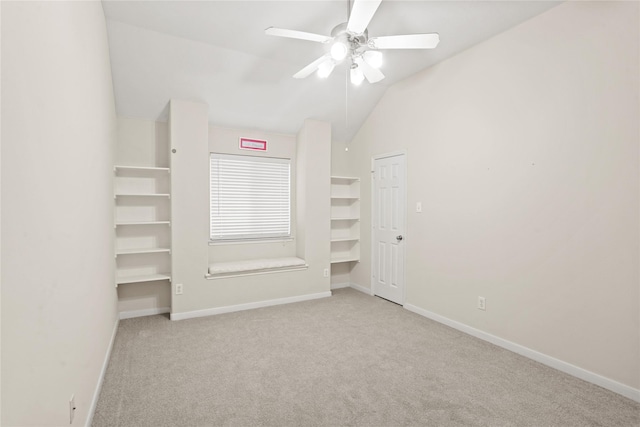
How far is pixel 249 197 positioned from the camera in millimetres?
4500

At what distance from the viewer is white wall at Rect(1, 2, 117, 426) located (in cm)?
96

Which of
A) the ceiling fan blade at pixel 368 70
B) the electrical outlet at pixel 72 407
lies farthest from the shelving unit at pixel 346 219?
the electrical outlet at pixel 72 407

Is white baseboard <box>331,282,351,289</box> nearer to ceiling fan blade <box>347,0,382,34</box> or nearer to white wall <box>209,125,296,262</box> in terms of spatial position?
white wall <box>209,125,296,262</box>

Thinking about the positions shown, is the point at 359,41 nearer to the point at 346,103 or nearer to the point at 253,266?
the point at 346,103

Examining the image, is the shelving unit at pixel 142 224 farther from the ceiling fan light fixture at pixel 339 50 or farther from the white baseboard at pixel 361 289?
the white baseboard at pixel 361 289

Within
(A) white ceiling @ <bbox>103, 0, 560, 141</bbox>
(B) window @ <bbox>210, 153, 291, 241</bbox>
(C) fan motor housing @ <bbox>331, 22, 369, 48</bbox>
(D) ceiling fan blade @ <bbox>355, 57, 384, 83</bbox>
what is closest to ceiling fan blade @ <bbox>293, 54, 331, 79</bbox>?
(C) fan motor housing @ <bbox>331, 22, 369, 48</bbox>

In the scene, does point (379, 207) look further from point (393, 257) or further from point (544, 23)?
point (544, 23)

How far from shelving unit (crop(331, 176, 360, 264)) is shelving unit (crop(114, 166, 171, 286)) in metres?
2.43

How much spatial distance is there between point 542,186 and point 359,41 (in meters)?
1.96

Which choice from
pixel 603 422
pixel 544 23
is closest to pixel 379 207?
pixel 544 23

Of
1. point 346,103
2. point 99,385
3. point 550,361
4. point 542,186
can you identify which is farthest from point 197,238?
point 550,361

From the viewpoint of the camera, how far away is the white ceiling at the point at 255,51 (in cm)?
264

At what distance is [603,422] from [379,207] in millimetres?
3097

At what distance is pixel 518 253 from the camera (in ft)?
9.41
